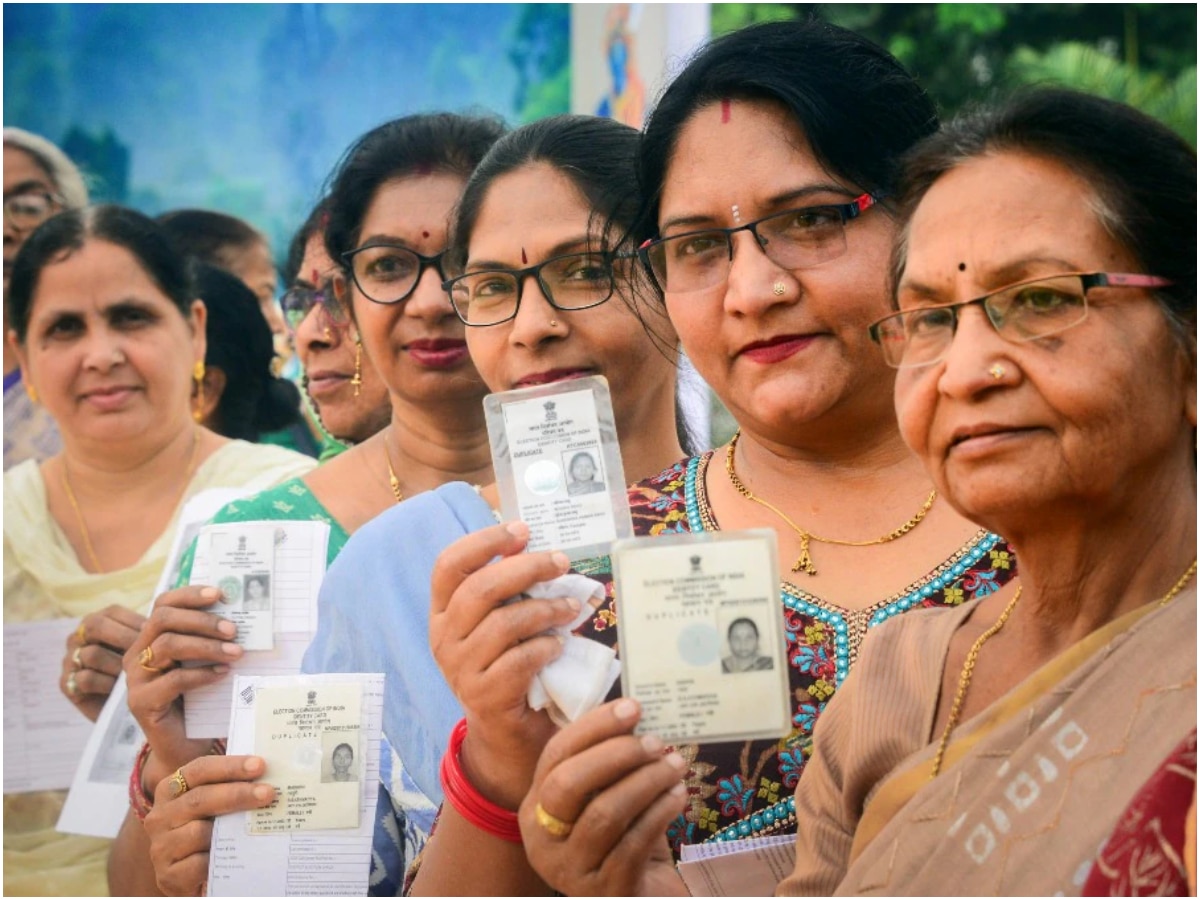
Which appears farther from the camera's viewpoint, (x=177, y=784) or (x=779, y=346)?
(x=177, y=784)

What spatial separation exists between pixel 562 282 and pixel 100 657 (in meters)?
2.03

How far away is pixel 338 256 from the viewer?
4.14 meters

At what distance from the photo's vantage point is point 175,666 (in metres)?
3.38

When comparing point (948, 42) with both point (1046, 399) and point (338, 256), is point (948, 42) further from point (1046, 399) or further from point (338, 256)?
point (1046, 399)

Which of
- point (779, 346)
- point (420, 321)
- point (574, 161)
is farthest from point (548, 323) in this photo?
point (420, 321)

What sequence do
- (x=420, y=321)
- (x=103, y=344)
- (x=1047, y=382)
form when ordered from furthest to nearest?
(x=103, y=344), (x=420, y=321), (x=1047, y=382)

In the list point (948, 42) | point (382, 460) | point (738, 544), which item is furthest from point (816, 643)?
point (948, 42)

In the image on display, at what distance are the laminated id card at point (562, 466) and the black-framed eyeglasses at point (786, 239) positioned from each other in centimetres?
37

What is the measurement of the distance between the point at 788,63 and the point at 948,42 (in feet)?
49.0

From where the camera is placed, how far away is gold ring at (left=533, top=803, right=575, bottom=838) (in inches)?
87.4

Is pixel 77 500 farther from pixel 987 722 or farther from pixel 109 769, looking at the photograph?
pixel 987 722

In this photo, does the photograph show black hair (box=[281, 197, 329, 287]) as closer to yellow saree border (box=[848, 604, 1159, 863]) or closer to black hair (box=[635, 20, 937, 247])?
black hair (box=[635, 20, 937, 247])

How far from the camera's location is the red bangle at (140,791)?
11.5 feet

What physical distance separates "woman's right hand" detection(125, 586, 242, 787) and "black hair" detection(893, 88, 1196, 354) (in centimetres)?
192
